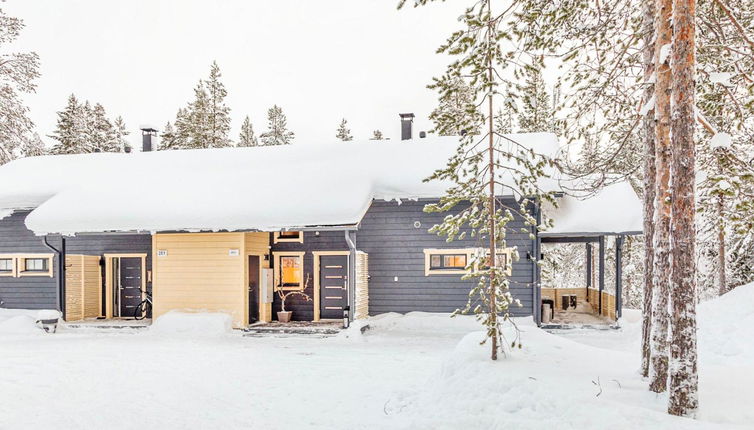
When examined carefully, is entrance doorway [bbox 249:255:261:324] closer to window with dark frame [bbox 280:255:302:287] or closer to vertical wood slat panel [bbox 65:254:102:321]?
window with dark frame [bbox 280:255:302:287]

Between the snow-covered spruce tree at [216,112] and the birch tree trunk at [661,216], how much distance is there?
27365 millimetres

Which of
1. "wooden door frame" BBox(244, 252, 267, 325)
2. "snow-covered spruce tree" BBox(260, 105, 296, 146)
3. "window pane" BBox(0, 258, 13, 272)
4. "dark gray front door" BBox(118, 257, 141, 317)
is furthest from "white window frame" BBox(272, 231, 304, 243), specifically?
"snow-covered spruce tree" BBox(260, 105, 296, 146)

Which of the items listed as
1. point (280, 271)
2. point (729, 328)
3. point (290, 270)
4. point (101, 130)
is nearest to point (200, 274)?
point (280, 271)

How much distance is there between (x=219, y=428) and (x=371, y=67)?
68.6 meters

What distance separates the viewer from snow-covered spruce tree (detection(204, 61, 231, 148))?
30094 millimetres

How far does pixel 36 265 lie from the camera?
16000mm

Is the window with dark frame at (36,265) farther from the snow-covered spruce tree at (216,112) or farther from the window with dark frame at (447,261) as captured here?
the snow-covered spruce tree at (216,112)

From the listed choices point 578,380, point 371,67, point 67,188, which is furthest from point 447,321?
point 371,67

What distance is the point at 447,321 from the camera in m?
13.5

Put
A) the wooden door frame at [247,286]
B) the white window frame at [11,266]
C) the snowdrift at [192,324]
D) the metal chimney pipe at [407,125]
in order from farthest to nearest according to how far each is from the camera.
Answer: the metal chimney pipe at [407,125] < the white window frame at [11,266] < the wooden door frame at [247,286] < the snowdrift at [192,324]

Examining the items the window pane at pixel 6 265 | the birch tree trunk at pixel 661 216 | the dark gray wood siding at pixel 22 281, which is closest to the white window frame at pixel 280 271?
the dark gray wood siding at pixel 22 281

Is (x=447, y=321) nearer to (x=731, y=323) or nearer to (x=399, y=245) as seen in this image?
(x=399, y=245)

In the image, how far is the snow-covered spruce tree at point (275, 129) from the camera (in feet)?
109

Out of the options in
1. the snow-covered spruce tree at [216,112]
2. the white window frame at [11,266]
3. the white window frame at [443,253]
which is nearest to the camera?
the white window frame at [443,253]
